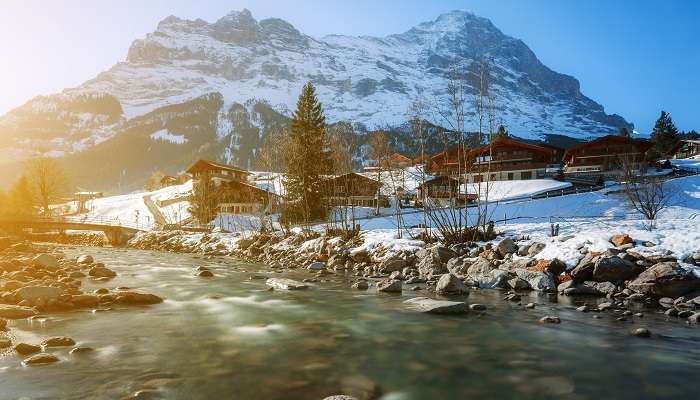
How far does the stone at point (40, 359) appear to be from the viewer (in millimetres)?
7766

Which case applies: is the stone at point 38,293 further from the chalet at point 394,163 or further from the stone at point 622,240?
the chalet at point 394,163

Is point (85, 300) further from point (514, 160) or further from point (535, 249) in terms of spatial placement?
point (514, 160)

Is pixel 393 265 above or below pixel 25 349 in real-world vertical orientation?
below

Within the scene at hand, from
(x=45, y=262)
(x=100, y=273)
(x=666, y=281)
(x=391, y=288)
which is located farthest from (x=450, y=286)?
(x=45, y=262)

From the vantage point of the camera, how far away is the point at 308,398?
258 inches

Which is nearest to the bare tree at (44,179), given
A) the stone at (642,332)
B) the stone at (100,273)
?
the stone at (100,273)

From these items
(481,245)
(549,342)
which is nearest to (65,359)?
(549,342)

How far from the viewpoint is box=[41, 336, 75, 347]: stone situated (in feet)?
29.3

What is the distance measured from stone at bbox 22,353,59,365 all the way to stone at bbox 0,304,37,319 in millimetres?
4453

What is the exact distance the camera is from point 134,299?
46.3ft

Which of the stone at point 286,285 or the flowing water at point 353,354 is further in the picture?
the stone at point 286,285

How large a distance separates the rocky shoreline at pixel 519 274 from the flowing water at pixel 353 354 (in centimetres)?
125

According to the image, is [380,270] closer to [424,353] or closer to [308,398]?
[424,353]

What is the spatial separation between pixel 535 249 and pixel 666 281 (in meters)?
5.95
